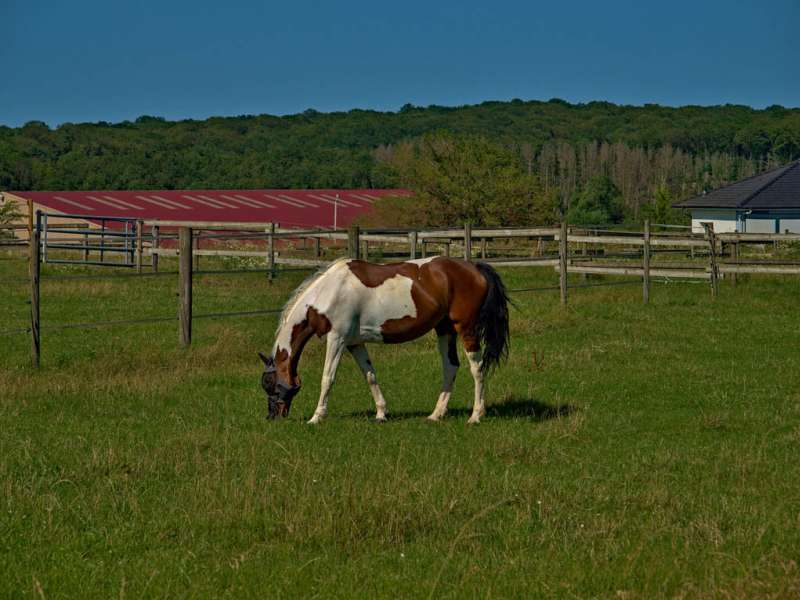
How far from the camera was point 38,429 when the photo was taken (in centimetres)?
1041

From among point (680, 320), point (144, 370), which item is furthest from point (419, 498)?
point (680, 320)

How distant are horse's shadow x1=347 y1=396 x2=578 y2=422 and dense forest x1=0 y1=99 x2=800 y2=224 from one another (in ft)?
120

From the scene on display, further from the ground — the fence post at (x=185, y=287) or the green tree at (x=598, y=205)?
the green tree at (x=598, y=205)

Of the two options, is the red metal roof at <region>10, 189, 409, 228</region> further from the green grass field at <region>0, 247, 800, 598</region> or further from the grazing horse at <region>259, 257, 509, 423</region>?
the grazing horse at <region>259, 257, 509, 423</region>

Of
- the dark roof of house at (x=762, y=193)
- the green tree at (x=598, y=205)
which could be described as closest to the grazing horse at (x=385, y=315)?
the dark roof of house at (x=762, y=193)

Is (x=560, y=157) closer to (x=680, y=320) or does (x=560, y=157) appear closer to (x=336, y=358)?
(x=680, y=320)

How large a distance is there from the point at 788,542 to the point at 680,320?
13.2 metres

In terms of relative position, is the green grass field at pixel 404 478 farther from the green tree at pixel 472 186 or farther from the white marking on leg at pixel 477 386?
the green tree at pixel 472 186

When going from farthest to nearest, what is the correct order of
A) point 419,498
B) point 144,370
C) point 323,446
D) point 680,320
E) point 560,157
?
point 560,157, point 680,320, point 144,370, point 323,446, point 419,498

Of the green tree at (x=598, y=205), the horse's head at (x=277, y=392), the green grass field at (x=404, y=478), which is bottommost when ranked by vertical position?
the green grass field at (x=404, y=478)

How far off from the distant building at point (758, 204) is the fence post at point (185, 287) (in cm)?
4043

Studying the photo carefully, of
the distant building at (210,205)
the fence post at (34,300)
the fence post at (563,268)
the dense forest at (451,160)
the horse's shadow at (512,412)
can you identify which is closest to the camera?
the horse's shadow at (512,412)

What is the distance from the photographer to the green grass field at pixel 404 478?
248 inches

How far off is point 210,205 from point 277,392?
192ft
